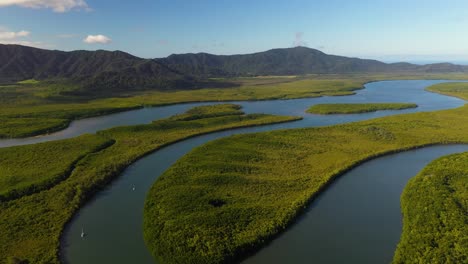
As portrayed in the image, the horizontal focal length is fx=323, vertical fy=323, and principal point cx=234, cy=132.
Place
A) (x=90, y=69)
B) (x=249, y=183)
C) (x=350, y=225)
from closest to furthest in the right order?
(x=350, y=225) → (x=249, y=183) → (x=90, y=69)

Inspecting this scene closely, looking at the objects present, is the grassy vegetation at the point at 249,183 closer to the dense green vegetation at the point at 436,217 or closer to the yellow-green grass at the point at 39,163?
the dense green vegetation at the point at 436,217

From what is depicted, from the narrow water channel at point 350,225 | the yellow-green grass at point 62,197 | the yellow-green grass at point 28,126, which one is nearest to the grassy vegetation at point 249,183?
the narrow water channel at point 350,225

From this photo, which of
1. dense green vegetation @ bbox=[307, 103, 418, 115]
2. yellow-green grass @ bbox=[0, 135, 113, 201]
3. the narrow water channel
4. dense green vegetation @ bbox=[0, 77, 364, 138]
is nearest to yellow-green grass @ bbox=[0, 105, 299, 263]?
yellow-green grass @ bbox=[0, 135, 113, 201]

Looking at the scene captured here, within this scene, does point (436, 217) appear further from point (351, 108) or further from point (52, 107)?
point (52, 107)

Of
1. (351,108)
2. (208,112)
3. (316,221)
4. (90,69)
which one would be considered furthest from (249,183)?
(90,69)

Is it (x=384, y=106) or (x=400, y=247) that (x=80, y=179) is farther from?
(x=384, y=106)

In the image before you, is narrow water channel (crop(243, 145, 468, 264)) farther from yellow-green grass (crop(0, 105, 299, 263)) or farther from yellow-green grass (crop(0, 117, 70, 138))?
yellow-green grass (crop(0, 117, 70, 138))
